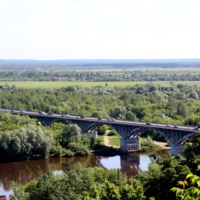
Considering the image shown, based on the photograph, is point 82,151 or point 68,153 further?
point 82,151

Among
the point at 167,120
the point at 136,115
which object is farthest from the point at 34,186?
the point at 136,115

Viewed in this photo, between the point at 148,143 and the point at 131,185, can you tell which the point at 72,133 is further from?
the point at 131,185

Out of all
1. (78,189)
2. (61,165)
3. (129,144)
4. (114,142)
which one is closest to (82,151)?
(61,165)

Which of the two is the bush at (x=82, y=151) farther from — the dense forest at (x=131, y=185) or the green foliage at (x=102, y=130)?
the dense forest at (x=131, y=185)

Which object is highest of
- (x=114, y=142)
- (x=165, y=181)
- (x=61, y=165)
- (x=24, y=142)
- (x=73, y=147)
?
(x=165, y=181)

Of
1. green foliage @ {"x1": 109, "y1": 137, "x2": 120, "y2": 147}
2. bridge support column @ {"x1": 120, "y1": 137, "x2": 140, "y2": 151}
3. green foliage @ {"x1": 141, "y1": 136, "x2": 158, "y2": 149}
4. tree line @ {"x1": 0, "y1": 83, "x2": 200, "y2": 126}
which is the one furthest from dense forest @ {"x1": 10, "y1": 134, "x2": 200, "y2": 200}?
tree line @ {"x1": 0, "y1": 83, "x2": 200, "y2": 126}

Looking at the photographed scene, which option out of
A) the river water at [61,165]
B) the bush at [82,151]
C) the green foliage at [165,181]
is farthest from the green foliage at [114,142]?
the green foliage at [165,181]
